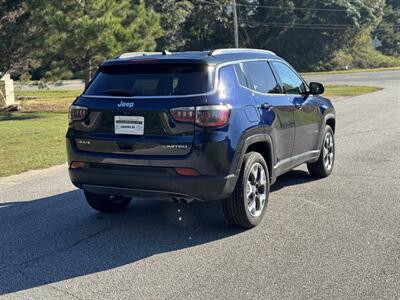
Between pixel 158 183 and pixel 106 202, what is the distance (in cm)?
145

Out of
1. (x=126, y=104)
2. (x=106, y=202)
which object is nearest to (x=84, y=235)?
(x=106, y=202)

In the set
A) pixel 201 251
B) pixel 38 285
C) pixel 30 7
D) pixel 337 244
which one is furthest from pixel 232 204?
pixel 30 7

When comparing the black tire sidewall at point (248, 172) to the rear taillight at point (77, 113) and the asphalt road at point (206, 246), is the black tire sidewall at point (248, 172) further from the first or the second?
the rear taillight at point (77, 113)

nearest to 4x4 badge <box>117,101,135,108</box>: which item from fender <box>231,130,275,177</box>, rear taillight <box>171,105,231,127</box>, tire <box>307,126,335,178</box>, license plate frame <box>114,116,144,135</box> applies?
license plate frame <box>114,116,144,135</box>

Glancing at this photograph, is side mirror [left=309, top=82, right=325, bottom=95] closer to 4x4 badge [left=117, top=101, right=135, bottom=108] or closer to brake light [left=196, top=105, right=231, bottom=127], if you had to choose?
brake light [left=196, top=105, right=231, bottom=127]

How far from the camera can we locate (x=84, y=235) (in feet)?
17.8

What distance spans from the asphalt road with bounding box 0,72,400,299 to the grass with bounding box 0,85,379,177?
202 cm

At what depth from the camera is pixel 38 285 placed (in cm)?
420

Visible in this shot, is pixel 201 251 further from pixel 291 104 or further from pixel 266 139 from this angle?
pixel 291 104

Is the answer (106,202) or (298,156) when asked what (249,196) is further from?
(106,202)

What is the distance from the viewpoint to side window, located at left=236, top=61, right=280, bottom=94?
5.60 m

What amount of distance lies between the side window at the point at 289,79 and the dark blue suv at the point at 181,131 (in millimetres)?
621

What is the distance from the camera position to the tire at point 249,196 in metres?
5.27

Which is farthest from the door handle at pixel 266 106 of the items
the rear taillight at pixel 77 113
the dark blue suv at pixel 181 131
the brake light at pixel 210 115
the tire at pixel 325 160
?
the tire at pixel 325 160
